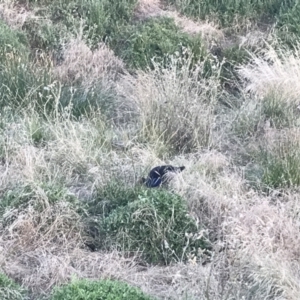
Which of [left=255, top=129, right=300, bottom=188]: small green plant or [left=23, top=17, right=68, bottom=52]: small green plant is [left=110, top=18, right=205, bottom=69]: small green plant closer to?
[left=23, top=17, right=68, bottom=52]: small green plant

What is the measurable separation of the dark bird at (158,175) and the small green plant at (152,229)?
1.04 ft

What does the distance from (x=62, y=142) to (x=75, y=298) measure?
2.01m

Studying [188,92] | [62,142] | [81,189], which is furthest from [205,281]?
[188,92]

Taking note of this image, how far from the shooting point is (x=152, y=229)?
4.36m

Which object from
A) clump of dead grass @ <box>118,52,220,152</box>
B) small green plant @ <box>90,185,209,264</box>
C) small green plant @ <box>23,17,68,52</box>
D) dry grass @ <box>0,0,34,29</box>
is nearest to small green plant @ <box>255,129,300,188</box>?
clump of dead grass @ <box>118,52,220,152</box>

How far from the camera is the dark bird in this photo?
4896 mm

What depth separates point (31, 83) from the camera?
634 centimetres

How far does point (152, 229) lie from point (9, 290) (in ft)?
3.25

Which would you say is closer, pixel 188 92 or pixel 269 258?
pixel 269 258

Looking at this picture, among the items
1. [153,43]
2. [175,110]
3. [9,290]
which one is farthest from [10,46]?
[9,290]

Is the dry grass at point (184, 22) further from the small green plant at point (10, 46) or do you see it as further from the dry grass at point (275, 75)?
the small green plant at point (10, 46)

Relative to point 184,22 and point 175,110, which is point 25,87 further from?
point 184,22

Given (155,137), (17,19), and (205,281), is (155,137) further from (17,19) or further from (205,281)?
(17,19)

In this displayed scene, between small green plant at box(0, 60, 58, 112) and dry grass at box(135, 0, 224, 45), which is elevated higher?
dry grass at box(135, 0, 224, 45)
